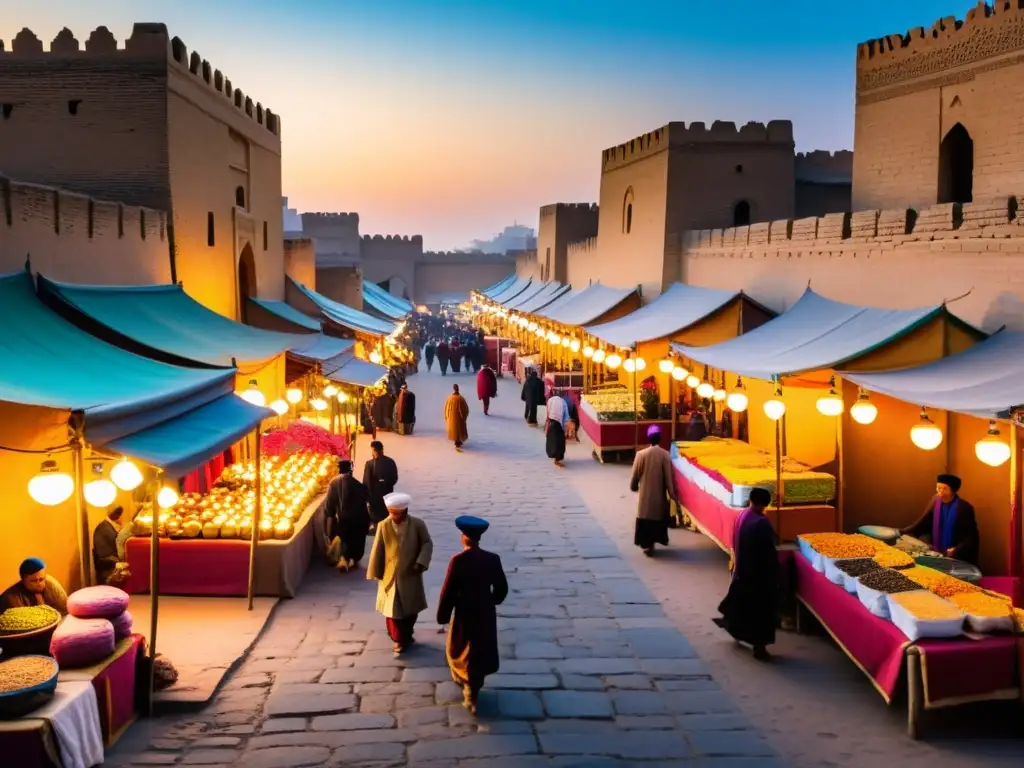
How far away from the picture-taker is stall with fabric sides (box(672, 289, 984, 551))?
8281mm

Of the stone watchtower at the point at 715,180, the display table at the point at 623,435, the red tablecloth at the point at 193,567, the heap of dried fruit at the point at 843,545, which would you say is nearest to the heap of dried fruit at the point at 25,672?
the red tablecloth at the point at 193,567

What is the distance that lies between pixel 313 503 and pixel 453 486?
3821 mm

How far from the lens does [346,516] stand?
9336mm

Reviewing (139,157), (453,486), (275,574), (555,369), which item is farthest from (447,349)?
(275,574)

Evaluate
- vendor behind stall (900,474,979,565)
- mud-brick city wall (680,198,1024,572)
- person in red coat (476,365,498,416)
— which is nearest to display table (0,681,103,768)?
vendor behind stall (900,474,979,565)

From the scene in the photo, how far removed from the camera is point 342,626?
7.89 metres

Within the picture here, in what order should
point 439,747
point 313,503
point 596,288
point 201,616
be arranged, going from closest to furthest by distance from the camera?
1. point 439,747
2. point 201,616
3. point 313,503
4. point 596,288

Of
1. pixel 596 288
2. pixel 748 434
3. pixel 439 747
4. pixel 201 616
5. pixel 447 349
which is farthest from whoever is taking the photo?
pixel 447 349

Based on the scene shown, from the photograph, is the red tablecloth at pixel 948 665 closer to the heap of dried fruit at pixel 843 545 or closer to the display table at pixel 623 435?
the heap of dried fruit at pixel 843 545

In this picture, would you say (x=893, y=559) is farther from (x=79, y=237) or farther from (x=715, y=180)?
(x=715, y=180)

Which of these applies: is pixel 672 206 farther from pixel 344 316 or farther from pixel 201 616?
pixel 201 616

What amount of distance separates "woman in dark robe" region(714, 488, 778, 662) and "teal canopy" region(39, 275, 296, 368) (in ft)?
16.3

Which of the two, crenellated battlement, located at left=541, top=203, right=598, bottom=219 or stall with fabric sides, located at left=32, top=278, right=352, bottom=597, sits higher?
crenellated battlement, located at left=541, top=203, right=598, bottom=219

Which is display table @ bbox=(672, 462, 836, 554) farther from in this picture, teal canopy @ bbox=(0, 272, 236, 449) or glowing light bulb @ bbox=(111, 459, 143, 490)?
glowing light bulb @ bbox=(111, 459, 143, 490)
